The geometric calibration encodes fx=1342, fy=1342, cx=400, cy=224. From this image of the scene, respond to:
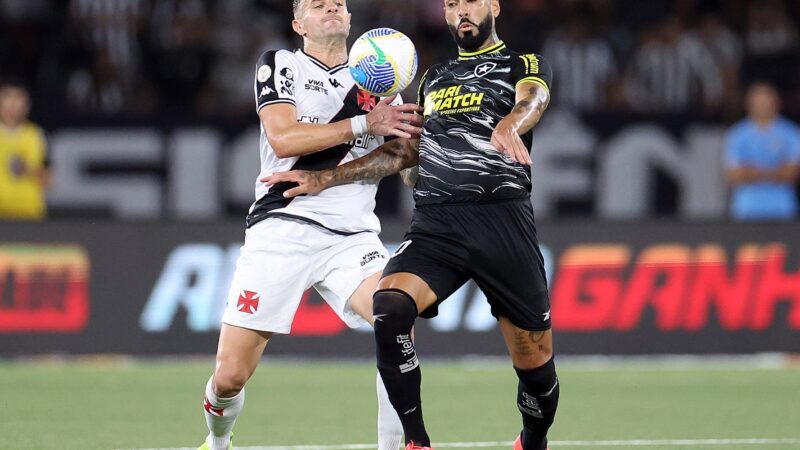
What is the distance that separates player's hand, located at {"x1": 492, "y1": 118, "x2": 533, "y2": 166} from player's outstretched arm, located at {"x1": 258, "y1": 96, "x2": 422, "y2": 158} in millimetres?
780

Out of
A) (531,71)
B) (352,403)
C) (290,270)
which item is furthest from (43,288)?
(531,71)

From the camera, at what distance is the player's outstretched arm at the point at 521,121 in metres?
5.97

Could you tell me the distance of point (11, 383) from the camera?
413 inches

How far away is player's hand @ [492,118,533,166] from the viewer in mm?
5957

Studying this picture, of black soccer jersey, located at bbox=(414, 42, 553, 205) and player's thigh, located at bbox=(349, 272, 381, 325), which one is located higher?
black soccer jersey, located at bbox=(414, 42, 553, 205)

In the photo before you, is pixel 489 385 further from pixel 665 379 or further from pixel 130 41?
pixel 130 41

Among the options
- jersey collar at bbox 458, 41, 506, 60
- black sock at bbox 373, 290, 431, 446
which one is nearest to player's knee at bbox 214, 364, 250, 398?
black sock at bbox 373, 290, 431, 446

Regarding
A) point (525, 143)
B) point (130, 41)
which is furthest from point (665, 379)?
point (130, 41)

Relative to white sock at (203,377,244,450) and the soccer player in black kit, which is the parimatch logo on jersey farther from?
white sock at (203,377,244,450)

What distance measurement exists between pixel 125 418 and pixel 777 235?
655 cm

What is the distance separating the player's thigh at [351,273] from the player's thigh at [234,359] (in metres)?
0.44

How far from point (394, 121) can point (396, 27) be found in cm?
986

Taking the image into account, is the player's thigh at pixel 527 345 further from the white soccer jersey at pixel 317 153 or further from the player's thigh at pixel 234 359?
the player's thigh at pixel 234 359

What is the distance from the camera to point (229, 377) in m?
6.64
